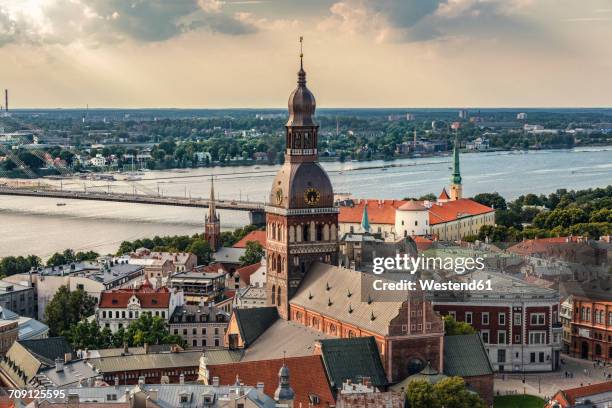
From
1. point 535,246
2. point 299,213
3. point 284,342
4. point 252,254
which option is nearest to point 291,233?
point 299,213

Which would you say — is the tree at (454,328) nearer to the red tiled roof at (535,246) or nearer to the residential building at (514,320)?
the residential building at (514,320)

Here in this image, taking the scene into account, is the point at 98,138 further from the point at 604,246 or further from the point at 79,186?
the point at 604,246

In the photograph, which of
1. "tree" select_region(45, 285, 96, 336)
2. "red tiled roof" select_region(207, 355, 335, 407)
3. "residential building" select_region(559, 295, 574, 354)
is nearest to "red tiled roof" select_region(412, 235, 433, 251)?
"residential building" select_region(559, 295, 574, 354)

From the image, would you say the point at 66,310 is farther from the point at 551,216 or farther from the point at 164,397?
the point at 551,216

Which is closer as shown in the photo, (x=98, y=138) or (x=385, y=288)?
(x=385, y=288)

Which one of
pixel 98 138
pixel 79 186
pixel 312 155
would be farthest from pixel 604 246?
pixel 98 138

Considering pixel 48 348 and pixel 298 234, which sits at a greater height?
pixel 298 234
